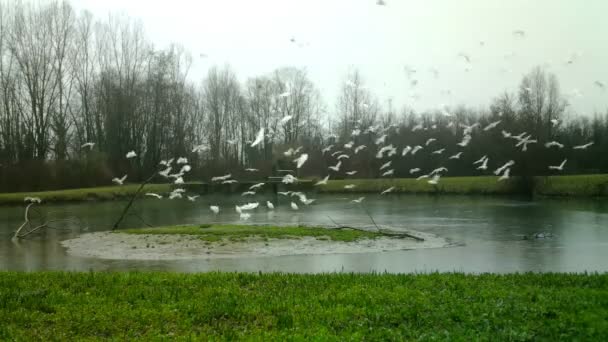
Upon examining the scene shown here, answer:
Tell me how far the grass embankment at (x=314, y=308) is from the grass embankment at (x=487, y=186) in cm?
4308

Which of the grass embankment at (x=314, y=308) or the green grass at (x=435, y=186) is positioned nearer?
the grass embankment at (x=314, y=308)

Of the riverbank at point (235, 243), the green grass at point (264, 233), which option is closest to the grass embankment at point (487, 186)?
the riverbank at point (235, 243)

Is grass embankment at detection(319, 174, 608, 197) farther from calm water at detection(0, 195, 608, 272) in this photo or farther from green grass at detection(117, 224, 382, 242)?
green grass at detection(117, 224, 382, 242)

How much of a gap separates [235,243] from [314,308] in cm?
1357

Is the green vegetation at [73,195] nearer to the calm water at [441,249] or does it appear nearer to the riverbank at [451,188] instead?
the riverbank at [451,188]

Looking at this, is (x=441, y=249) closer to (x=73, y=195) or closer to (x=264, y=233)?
(x=264, y=233)

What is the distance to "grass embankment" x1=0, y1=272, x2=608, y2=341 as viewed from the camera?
706 cm

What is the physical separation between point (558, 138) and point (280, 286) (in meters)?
57.0

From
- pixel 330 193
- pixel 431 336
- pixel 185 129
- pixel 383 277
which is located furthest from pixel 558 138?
pixel 431 336

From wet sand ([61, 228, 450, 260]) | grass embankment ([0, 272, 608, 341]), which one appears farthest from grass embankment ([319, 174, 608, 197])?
grass embankment ([0, 272, 608, 341])

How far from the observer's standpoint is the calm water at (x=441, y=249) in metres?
16.5

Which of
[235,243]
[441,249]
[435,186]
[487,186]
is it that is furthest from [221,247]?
[435,186]

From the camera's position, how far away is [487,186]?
56.8 meters

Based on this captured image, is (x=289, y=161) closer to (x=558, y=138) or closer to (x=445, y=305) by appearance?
(x=558, y=138)
